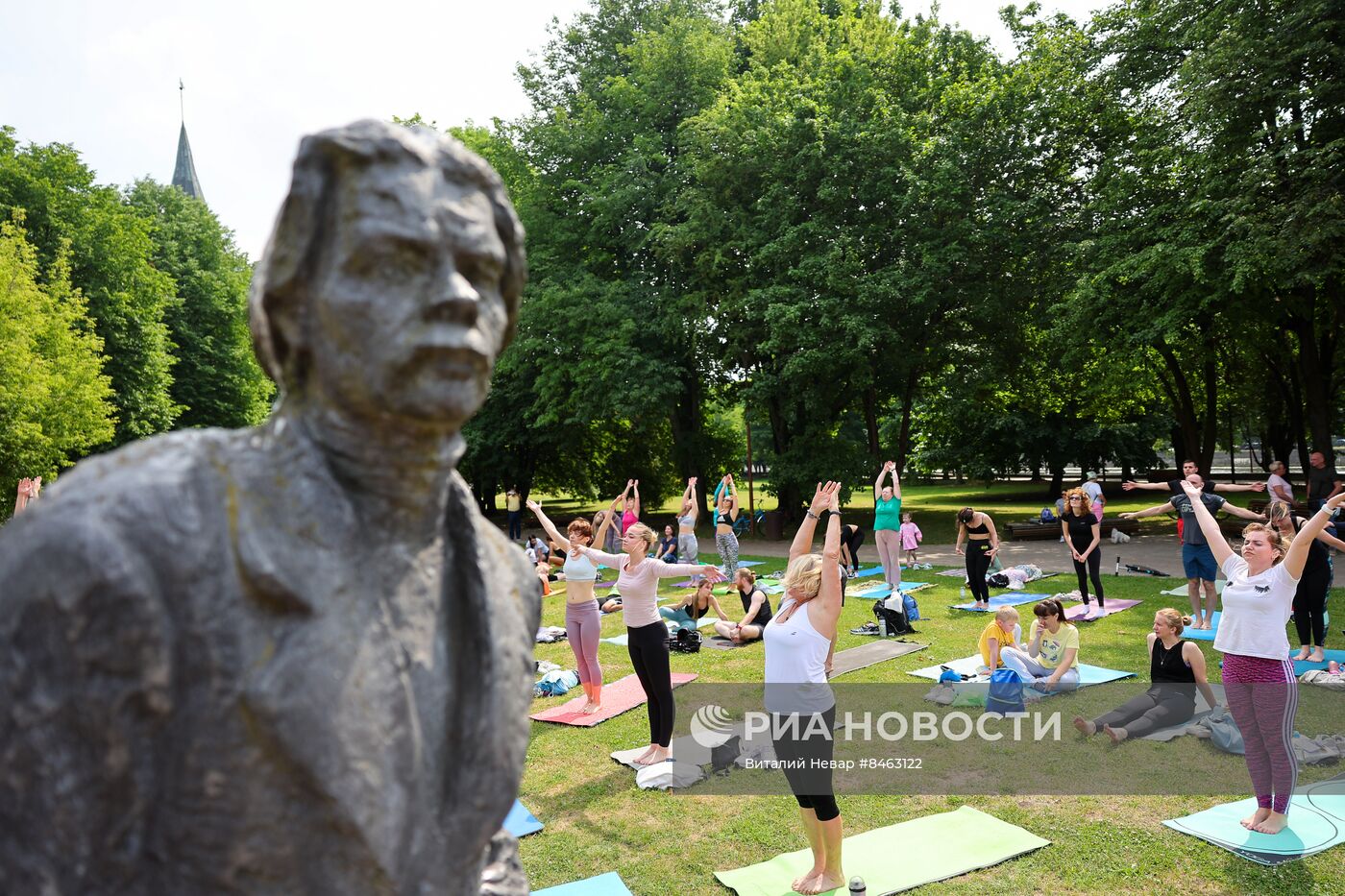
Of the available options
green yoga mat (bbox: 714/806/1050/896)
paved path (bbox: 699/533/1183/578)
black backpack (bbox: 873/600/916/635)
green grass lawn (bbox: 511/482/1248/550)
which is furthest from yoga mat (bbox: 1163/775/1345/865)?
green grass lawn (bbox: 511/482/1248/550)

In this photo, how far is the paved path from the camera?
721 inches

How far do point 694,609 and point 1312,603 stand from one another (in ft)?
26.3

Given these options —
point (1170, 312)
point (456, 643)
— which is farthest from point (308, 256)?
point (1170, 312)

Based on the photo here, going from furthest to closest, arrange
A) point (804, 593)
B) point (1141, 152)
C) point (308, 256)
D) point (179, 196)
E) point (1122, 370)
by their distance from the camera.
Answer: point (179, 196) → point (1122, 370) → point (1141, 152) → point (804, 593) → point (308, 256)

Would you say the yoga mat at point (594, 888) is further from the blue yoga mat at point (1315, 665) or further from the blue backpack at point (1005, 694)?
the blue yoga mat at point (1315, 665)

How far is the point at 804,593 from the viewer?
20.3 ft

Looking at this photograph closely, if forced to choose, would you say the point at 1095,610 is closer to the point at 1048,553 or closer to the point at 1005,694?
the point at 1005,694

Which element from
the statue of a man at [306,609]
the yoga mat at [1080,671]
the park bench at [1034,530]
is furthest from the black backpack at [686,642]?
the park bench at [1034,530]

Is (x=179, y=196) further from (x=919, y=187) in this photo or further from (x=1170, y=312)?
(x=1170, y=312)

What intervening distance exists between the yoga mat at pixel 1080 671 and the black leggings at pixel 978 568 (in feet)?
10.7

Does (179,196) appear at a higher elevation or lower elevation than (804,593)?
higher

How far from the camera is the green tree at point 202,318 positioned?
3528 centimetres

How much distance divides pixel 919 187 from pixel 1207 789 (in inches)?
666

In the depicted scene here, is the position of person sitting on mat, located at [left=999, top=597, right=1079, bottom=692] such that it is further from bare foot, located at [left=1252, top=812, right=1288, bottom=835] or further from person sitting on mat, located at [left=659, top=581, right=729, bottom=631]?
person sitting on mat, located at [left=659, top=581, right=729, bottom=631]
